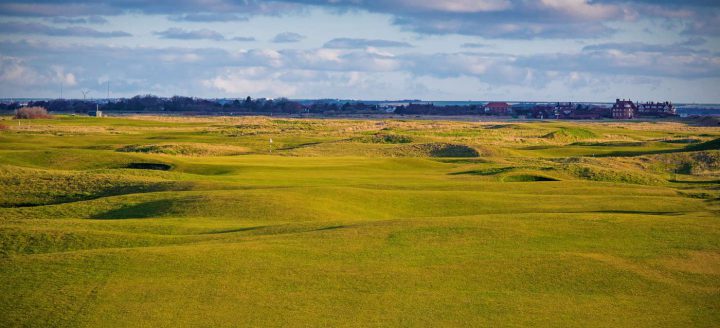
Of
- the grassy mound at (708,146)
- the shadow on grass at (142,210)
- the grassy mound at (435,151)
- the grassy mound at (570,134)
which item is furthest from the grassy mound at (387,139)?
the shadow on grass at (142,210)

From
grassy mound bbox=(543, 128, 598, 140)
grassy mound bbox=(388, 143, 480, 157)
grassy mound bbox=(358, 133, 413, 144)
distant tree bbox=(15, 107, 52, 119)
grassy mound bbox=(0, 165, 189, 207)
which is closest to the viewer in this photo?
grassy mound bbox=(0, 165, 189, 207)

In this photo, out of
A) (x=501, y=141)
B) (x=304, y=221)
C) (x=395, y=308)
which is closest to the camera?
(x=395, y=308)

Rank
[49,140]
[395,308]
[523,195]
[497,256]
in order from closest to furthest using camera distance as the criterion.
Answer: [395,308] < [497,256] < [523,195] < [49,140]

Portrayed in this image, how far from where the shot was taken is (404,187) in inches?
1574

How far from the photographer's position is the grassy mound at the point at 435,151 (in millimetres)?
72625

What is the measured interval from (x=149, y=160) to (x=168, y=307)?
3696 cm

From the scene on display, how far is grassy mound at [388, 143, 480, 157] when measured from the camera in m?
72.6

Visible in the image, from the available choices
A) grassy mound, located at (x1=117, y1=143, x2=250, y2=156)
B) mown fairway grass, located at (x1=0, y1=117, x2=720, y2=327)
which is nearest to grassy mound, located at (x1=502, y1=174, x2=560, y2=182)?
mown fairway grass, located at (x1=0, y1=117, x2=720, y2=327)

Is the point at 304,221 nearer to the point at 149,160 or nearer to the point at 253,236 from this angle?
the point at 253,236

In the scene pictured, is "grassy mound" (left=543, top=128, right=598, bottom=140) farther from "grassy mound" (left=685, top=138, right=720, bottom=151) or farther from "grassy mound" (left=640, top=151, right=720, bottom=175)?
"grassy mound" (left=640, top=151, right=720, bottom=175)

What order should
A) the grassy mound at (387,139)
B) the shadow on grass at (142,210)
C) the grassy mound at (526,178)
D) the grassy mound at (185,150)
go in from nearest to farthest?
the shadow on grass at (142,210)
the grassy mound at (526,178)
the grassy mound at (185,150)
the grassy mound at (387,139)

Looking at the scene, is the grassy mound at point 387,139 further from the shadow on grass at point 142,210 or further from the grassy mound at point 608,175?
the shadow on grass at point 142,210

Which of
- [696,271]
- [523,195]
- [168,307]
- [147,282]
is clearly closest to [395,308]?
[168,307]

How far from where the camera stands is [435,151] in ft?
245
